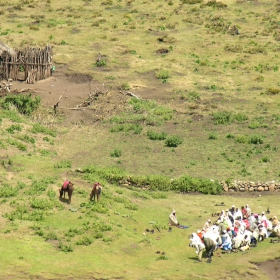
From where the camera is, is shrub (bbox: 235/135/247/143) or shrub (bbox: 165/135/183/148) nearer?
shrub (bbox: 165/135/183/148)

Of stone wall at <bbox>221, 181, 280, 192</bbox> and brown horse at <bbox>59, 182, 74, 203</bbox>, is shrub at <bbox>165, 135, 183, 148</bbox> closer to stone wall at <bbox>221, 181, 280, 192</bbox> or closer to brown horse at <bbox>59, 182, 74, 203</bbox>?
stone wall at <bbox>221, 181, 280, 192</bbox>

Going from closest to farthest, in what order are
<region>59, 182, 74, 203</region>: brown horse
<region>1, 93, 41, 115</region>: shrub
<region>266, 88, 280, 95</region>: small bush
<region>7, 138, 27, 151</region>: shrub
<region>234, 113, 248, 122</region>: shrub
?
<region>59, 182, 74, 203</region>: brown horse → <region>7, 138, 27, 151</region>: shrub → <region>1, 93, 41, 115</region>: shrub → <region>234, 113, 248, 122</region>: shrub → <region>266, 88, 280, 95</region>: small bush

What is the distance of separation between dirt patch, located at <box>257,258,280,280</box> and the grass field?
0.39 m

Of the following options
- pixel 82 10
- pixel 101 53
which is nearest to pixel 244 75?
pixel 101 53

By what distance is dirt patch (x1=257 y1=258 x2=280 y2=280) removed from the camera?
20.7m

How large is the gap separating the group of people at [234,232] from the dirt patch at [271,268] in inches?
62.9

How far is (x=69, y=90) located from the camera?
43.8 m

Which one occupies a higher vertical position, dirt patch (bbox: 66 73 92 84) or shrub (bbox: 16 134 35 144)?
dirt patch (bbox: 66 73 92 84)

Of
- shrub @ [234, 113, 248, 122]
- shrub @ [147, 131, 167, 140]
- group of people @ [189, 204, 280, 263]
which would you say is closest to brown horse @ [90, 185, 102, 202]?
group of people @ [189, 204, 280, 263]

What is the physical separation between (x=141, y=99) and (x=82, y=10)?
2361 cm

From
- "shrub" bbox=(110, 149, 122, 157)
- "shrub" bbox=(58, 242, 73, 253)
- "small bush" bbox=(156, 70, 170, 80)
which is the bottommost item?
"shrub" bbox=(110, 149, 122, 157)

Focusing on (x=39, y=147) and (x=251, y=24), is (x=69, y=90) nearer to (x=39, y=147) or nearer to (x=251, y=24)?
(x=39, y=147)

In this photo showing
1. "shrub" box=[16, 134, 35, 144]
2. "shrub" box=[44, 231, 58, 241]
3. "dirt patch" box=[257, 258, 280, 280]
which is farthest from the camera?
"shrub" box=[16, 134, 35, 144]

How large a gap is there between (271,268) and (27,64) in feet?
89.4
